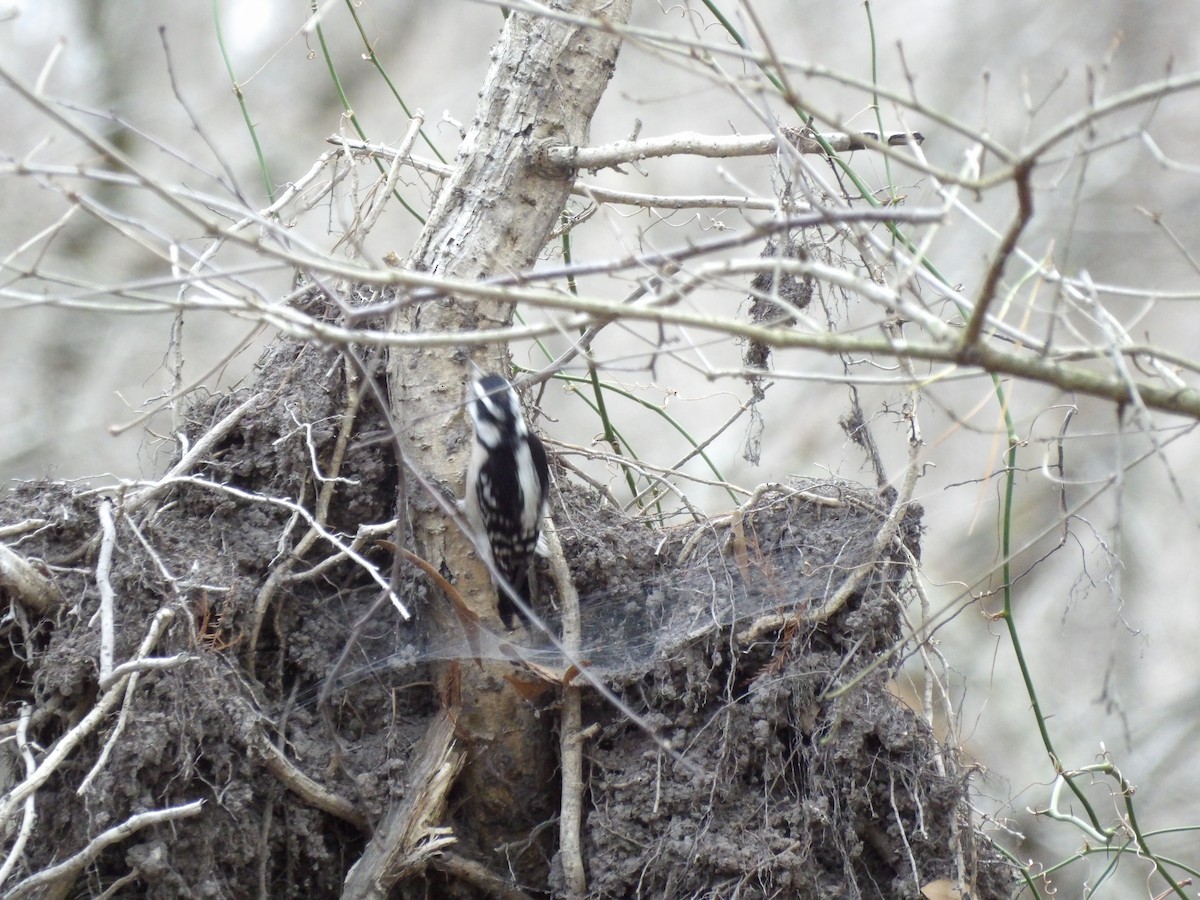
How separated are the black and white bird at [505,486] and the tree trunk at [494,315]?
83 millimetres

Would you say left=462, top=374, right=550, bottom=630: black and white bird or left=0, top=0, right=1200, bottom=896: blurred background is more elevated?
left=0, top=0, right=1200, bottom=896: blurred background

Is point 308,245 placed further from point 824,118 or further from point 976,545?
point 976,545

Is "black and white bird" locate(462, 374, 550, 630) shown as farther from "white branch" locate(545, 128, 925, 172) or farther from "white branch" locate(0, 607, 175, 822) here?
"white branch" locate(0, 607, 175, 822)

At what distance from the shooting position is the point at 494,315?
107 inches

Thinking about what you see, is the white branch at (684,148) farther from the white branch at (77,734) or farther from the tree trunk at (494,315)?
the white branch at (77,734)

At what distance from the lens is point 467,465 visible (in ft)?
9.15

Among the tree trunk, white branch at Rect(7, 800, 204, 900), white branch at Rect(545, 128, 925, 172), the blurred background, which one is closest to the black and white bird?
the tree trunk

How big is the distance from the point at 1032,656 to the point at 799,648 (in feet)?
13.3

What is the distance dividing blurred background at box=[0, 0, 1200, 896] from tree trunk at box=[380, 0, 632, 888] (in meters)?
2.60

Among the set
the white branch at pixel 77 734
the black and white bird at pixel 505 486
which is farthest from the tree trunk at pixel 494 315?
the white branch at pixel 77 734

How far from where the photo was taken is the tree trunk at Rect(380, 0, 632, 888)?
2.65 m

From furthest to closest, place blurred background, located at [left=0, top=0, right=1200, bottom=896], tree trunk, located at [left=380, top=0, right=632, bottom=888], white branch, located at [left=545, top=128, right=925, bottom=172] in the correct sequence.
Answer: blurred background, located at [left=0, top=0, right=1200, bottom=896], tree trunk, located at [left=380, top=0, right=632, bottom=888], white branch, located at [left=545, top=128, right=925, bottom=172]

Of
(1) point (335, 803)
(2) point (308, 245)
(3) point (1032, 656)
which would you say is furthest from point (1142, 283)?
(2) point (308, 245)

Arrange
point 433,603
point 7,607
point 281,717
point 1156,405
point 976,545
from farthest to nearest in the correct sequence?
point 976,545 < point 433,603 < point 281,717 < point 7,607 < point 1156,405
